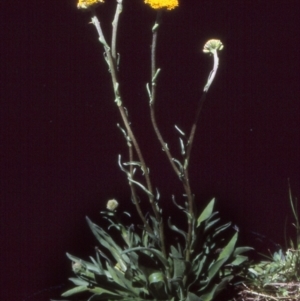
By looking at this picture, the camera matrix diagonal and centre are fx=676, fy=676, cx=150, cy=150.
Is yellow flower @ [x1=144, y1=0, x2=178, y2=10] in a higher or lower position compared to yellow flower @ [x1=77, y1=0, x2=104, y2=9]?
lower

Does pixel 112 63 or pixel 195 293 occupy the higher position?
pixel 112 63

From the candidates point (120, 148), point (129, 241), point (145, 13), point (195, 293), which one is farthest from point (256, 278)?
point (145, 13)

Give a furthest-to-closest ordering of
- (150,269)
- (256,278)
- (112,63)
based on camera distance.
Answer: (256,278) < (150,269) < (112,63)

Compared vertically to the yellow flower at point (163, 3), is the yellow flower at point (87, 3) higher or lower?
higher

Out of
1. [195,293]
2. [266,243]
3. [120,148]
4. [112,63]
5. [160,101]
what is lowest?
[266,243]

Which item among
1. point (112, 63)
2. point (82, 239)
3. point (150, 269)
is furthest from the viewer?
point (82, 239)

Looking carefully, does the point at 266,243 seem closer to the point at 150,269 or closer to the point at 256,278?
the point at 256,278

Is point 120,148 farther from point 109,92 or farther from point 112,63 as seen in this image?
point 112,63

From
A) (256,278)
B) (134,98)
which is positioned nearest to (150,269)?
(256,278)

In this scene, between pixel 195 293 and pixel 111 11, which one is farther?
pixel 111 11
